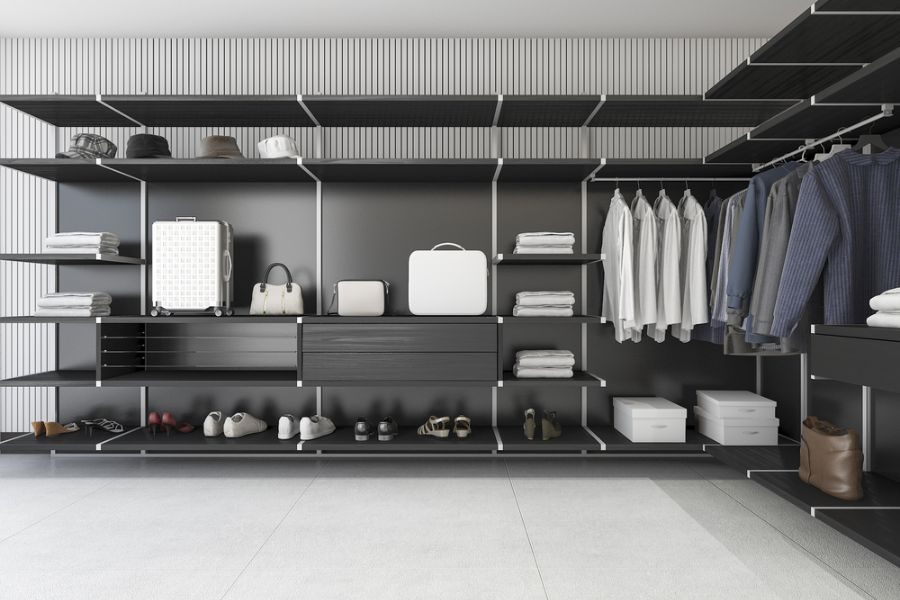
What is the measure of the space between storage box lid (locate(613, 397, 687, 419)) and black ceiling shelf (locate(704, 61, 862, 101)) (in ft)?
6.24

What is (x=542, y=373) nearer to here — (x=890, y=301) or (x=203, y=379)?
(x=890, y=301)

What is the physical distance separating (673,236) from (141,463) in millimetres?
3759

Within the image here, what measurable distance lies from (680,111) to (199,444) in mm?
3655

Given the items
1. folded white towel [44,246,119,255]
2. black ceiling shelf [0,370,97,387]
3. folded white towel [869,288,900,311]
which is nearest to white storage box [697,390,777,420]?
→ folded white towel [869,288,900,311]

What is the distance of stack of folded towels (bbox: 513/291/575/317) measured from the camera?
11.0ft

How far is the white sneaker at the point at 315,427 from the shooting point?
3303 millimetres

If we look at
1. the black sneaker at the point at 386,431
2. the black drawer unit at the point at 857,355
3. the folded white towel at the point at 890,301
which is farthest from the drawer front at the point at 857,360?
the black sneaker at the point at 386,431

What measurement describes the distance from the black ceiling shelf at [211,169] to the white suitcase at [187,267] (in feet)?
1.11

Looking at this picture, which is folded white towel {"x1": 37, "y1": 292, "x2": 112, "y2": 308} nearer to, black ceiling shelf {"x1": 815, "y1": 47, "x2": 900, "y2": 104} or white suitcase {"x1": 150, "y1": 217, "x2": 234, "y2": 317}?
white suitcase {"x1": 150, "y1": 217, "x2": 234, "y2": 317}

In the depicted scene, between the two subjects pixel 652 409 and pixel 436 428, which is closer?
pixel 652 409

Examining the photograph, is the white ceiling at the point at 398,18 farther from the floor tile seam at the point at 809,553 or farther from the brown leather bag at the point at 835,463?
the floor tile seam at the point at 809,553

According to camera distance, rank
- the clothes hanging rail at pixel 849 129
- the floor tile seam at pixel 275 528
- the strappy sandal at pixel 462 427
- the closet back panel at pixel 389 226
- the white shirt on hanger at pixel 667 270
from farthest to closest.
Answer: the closet back panel at pixel 389 226 < the strappy sandal at pixel 462 427 < the white shirt on hanger at pixel 667 270 < the clothes hanging rail at pixel 849 129 < the floor tile seam at pixel 275 528

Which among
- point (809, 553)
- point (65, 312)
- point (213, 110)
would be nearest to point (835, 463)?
point (809, 553)

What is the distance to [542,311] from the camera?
334cm
